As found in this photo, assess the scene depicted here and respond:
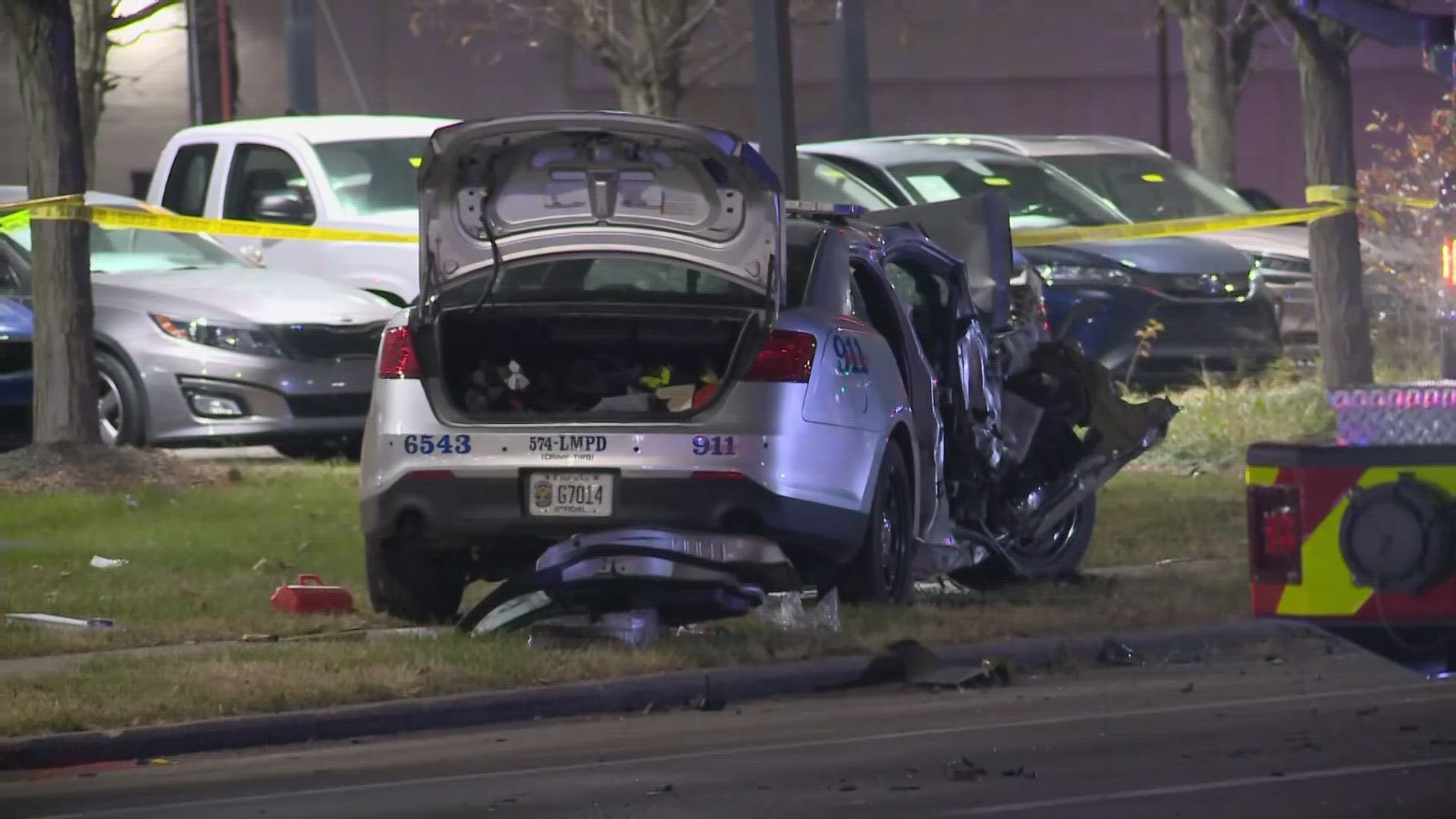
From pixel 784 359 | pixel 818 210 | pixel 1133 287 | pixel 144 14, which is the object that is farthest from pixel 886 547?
pixel 144 14

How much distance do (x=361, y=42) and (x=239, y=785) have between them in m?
30.6

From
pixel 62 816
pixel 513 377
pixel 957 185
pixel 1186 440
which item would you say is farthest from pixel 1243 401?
pixel 62 816

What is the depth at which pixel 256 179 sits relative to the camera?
692 inches

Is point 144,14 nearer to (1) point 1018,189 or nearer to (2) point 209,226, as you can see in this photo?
(2) point 209,226

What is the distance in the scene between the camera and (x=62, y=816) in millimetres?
6961

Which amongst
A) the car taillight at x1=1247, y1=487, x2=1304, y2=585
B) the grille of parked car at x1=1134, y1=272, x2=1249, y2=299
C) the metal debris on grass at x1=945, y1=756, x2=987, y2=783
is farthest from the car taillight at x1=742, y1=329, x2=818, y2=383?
the grille of parked car at x1=1134, y1=272, x2=1249, y2=299

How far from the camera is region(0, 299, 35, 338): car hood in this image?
15.0 meters

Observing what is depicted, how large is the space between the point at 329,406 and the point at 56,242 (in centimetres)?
217

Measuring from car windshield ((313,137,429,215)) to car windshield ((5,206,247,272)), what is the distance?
0.83 meters

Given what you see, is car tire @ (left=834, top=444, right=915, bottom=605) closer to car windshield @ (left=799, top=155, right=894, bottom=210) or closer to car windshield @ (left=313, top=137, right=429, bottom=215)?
car windshield @ (left=313, top=137, right=429, bottom=215)

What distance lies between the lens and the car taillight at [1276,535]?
23.1ft

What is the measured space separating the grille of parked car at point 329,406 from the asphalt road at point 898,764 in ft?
22.8

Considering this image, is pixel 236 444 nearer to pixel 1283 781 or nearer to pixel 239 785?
pixel 239 785

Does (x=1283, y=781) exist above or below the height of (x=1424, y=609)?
below
